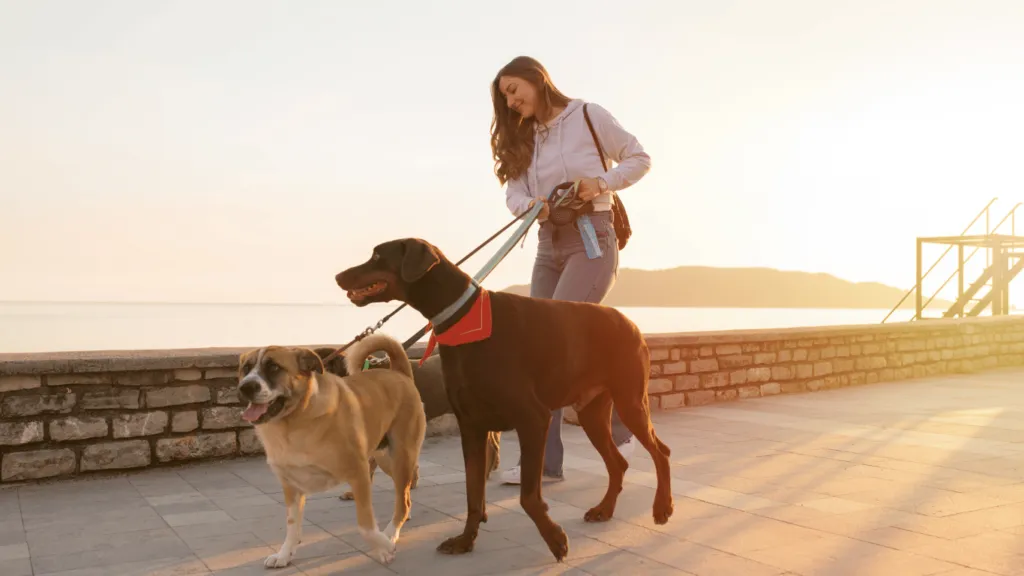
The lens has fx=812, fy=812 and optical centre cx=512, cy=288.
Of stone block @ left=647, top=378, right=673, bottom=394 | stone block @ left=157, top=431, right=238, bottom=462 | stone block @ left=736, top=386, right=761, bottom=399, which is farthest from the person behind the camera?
stone block @ left=736, top=386, right=761, bottom=399

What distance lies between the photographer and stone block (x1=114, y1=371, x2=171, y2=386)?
596 centimetres

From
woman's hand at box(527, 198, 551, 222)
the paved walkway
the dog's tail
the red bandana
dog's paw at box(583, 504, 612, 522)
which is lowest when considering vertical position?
the paved walkway

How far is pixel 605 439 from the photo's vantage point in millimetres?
4449

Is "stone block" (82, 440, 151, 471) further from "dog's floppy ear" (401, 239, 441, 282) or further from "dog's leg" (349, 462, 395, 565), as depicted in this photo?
"dog's floppy ear" (401, 239, 441, 282)

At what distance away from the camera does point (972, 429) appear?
24.6 feet

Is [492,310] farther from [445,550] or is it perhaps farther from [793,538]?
[793,538]

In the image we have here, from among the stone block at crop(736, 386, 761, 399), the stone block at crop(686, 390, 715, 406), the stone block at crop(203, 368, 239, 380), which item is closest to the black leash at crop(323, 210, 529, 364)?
the stone block at crop(203, 368, 239, 380)

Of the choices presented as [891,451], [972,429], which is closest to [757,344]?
[972,429]

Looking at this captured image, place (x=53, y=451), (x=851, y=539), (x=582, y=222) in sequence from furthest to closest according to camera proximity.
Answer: (x=53, y=451), (x=582, y=222), (x=851, y=539)

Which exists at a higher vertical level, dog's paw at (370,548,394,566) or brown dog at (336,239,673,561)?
brown dog at (336,239,673,561)

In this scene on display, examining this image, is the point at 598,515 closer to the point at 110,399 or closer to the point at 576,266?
the point at 576,266

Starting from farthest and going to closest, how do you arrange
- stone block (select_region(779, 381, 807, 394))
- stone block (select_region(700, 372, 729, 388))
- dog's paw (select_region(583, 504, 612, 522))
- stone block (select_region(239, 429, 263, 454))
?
stone block (select_region(779, 381, 807, 394)), stone block (select_region(700, 372, 729, 388)), stone block (select_region(239, 429, 263, 454)), dog's paw (select_region(583, 504, 612, 522))

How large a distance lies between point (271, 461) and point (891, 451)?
16.2 feet

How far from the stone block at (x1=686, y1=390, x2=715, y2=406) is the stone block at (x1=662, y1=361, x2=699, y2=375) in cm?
31
